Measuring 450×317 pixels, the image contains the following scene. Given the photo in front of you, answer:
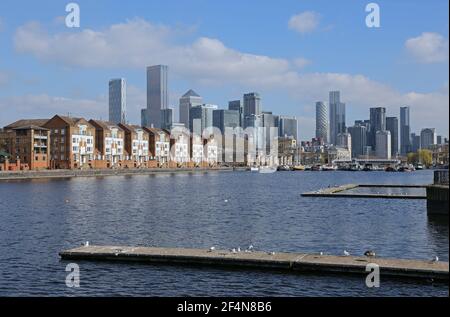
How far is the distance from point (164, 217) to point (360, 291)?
37.7 metres

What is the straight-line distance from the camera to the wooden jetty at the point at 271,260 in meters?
29.5

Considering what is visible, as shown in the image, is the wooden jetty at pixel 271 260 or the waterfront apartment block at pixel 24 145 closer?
the wooden jetty at pixel 271 260

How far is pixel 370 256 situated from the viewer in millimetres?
33625

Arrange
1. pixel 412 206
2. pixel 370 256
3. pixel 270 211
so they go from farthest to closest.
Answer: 1. pixel 412 206
2. pixel 270 211
3. pixel 370 256

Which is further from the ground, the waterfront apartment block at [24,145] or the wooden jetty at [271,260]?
the waterfront apartment block at [24,145]

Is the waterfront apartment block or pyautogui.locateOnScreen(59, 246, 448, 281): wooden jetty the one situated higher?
the waterfront apartment block

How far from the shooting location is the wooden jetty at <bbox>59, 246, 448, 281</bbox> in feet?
96.9

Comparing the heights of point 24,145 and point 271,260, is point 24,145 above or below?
above

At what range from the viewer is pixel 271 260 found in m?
32.4

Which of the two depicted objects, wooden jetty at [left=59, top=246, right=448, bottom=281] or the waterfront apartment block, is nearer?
wooden jetty at [left=59, top=246, right=448, bottom=281]

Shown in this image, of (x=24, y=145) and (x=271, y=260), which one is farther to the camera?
(x=24, y=145)
